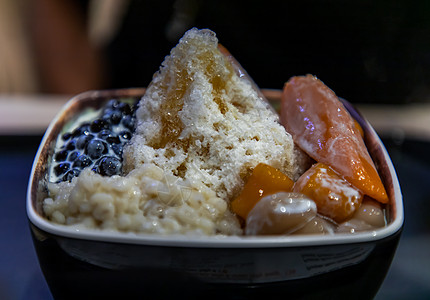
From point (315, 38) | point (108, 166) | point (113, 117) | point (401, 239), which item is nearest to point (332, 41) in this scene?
point (315, 38)

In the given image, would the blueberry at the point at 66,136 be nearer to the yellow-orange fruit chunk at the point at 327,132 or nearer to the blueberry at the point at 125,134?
the blueberry at the point at 125,134

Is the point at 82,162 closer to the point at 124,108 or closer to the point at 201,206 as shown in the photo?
the point at 124,108

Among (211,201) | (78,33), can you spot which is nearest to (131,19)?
(78,33)

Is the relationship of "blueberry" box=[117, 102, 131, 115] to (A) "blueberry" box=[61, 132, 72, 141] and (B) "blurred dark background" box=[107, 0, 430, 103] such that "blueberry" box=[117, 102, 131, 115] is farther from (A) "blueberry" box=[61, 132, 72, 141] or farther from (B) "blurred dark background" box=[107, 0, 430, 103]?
(B) "blurred dark background" box=[107, 0, 430, 103]

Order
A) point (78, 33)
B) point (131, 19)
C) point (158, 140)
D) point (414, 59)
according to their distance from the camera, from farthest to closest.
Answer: point (78, 33) < point (131, 19) < point (414, 59) < point (158, 140)

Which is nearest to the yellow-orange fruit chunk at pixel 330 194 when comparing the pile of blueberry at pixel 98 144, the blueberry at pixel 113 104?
the pile of blueberry at pixel 98 144

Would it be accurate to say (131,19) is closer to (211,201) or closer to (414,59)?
(414,59)

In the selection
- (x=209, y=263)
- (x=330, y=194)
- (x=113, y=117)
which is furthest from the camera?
(x=113, y=117)
